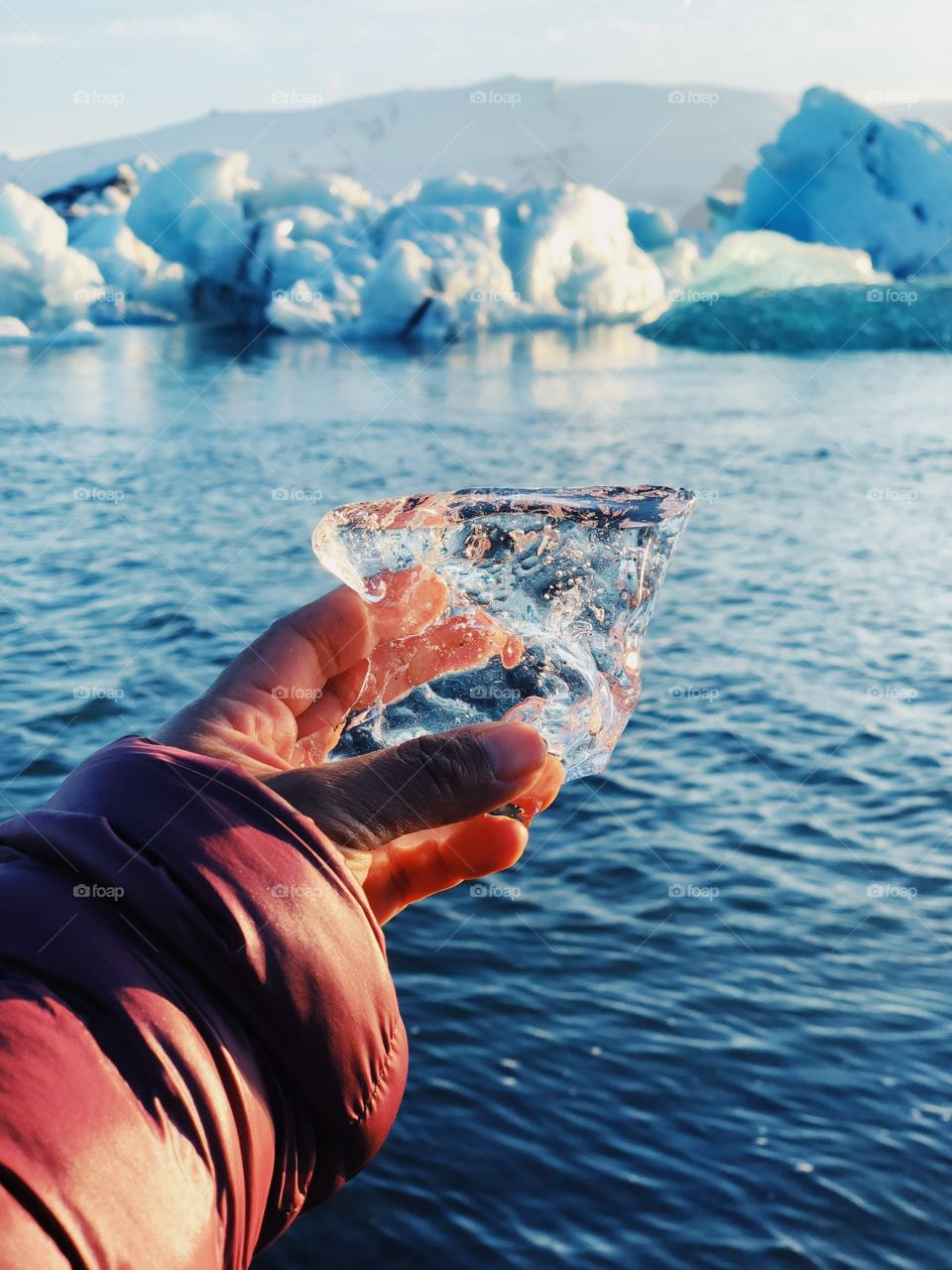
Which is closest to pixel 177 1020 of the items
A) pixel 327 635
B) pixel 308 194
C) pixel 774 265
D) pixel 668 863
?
pixel 327 635

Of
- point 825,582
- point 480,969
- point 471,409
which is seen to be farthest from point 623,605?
point 471,409

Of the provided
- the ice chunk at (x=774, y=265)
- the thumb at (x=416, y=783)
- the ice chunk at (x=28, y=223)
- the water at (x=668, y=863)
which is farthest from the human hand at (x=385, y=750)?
the ice chunk at (x=774, y=265)

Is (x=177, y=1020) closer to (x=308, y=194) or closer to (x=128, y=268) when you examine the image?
(x=128, y=268)

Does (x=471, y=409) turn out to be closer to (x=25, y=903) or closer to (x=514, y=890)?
(x=514, y=890)

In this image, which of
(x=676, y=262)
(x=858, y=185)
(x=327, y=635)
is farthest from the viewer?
(x=676, y=262)

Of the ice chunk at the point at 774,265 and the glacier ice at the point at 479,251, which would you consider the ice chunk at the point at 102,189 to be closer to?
the glacier ice at the point at 479,251

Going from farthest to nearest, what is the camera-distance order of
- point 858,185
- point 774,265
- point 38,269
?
point 858,185, point 774,265, point 38,269
